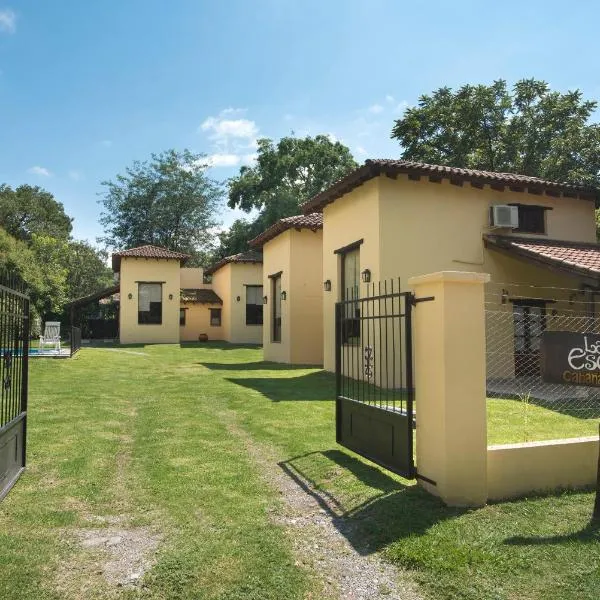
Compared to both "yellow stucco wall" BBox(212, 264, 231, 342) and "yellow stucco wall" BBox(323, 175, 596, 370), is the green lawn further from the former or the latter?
"yellow stucco wall" BBox(212, 264, 231, 342)

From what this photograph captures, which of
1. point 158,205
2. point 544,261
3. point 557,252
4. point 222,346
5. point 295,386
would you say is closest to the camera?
point 544,261

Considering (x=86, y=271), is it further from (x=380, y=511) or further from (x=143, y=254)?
(x=380, y=511)

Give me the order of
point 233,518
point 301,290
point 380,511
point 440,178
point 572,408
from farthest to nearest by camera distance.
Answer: point 301,290 → point 440,178 → point 572,408 → point 380,511 → point 233,518

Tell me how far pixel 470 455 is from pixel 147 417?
518cm

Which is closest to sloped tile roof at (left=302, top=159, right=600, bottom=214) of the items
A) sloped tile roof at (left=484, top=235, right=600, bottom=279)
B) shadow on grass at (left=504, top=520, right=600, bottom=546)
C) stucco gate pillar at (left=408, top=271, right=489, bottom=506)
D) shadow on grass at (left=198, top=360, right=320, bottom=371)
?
sloped tile roof at (left=484, top=235, right=600, bottom=279)

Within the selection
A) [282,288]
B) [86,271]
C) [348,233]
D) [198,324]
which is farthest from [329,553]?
[86,271]

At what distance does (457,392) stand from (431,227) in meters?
7.77

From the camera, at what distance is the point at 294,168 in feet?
116

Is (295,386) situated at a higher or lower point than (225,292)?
lower

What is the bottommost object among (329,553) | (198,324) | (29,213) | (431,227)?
(329,553)

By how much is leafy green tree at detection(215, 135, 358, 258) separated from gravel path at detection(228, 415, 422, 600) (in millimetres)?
30565

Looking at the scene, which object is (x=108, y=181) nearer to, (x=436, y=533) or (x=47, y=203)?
(x=47, y=203)

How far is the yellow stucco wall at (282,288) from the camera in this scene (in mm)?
16703

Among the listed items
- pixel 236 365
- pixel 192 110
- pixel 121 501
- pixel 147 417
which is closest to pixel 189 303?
pixel 236 365
